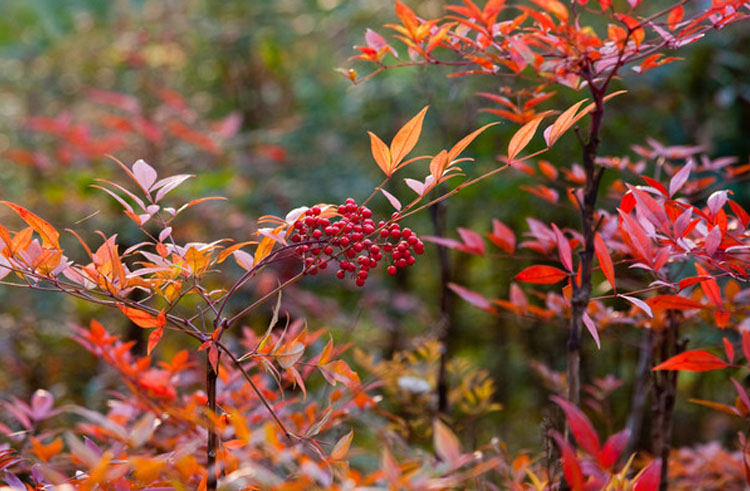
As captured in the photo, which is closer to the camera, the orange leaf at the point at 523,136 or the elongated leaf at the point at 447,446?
the elongated leaf at the point at 447,446

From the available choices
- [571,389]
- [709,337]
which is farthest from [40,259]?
[709,337]

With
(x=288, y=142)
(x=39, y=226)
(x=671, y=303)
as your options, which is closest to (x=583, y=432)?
(x=671, y=303)

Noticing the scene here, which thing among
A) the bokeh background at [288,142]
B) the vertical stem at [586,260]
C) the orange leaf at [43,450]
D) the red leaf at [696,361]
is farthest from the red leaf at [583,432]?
the bokeh background at [288,142]

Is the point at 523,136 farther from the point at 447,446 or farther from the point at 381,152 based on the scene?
the point at 447,446

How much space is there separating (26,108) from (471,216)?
5.95 feet

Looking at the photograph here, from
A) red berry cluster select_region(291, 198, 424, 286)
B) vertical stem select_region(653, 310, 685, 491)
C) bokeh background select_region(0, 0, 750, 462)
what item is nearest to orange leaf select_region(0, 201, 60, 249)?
red berry cluster select_region(291, 198, 424, 286)

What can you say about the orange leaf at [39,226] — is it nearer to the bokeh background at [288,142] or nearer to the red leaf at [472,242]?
the red leaf at [472,242]

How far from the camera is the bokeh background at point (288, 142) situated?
5.76 ft

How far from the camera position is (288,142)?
2.20 m

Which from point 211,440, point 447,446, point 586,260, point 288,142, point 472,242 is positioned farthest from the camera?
point 288,142

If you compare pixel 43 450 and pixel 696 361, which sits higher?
pixel 696 361

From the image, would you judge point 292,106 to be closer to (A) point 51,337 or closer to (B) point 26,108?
(B) point 26,108

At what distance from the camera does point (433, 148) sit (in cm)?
217

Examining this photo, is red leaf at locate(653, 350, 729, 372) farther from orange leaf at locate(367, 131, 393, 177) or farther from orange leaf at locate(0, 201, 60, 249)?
orange leaf at locate(0, 201, 60, 249)
